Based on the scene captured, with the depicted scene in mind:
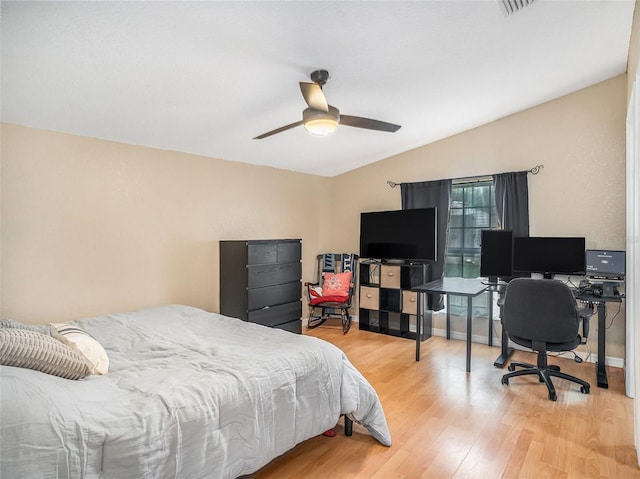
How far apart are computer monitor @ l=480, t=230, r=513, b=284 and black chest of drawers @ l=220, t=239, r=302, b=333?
217 cm

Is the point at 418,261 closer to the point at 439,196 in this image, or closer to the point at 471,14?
the point at 439,196

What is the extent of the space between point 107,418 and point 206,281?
271cm

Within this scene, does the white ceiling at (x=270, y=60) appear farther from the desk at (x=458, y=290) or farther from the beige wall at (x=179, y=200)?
the desk at (x=458, y=290)

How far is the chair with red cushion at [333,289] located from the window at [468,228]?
133 centimetres

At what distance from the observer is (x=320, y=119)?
234 cm

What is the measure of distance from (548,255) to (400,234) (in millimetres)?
1663

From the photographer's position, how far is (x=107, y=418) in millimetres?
1350

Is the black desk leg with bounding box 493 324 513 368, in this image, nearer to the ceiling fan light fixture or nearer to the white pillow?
the ceiling fan light fixture

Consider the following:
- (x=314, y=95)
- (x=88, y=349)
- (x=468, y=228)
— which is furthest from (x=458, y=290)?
(x=88, y=349)

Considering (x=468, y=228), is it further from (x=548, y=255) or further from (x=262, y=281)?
(x=262, y=281)

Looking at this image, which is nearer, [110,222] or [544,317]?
[544,317]

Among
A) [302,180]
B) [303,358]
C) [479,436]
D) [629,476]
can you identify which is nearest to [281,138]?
[302,180]

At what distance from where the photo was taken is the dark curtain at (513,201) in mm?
3883

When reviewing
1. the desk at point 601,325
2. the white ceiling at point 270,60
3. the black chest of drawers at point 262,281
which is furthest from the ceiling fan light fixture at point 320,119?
the desk at point 601,325
